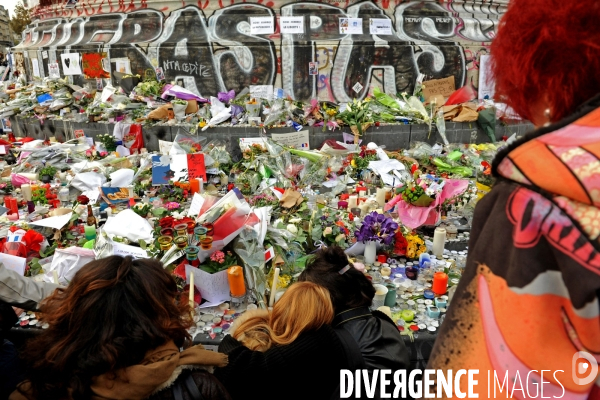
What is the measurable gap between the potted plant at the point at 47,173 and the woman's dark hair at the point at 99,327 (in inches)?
226

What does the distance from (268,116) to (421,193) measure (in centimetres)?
489

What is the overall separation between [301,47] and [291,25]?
62cm

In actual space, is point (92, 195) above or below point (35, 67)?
below

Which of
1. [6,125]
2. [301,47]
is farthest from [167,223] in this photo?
[6,125]

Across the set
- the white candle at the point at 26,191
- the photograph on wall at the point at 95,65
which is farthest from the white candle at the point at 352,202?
the photograph on wall at the point at 95,65

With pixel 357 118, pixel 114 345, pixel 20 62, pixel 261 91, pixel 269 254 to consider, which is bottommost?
pixel 269 254

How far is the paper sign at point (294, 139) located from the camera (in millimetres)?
7867

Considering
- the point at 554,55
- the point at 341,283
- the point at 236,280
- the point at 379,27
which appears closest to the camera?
the point at 554,55

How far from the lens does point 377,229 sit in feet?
13.0

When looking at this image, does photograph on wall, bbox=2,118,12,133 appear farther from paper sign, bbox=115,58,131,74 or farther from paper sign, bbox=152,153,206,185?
paper sign, bbox=152,153,206,185

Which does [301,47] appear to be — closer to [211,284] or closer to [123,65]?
[123,65]

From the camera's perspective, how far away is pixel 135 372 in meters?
1.62

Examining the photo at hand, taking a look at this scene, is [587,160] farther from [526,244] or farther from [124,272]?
[124,272]

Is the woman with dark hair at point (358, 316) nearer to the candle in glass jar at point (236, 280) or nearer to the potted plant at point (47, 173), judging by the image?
the candle in glass jar at point (236, 280)
